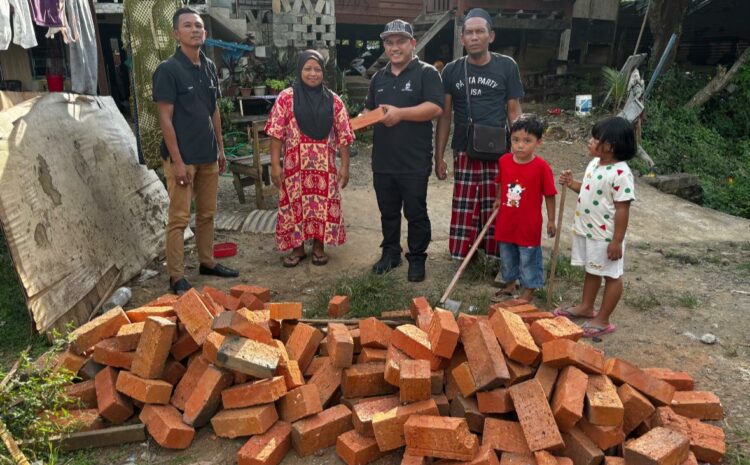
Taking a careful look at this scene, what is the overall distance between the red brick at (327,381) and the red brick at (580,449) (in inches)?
45.6

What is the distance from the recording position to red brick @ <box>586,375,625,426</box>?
→ 95.6 inches

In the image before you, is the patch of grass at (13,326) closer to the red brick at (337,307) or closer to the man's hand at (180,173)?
the man's hand at (180,173)

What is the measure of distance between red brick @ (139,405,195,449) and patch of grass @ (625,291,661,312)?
3335mm

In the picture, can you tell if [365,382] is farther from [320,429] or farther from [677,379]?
[677,379]

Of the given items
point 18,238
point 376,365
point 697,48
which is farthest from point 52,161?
point 697,48

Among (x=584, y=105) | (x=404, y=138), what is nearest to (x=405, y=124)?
(x=404, y=138)

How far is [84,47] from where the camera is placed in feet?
23.2

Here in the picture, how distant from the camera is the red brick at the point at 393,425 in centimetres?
250

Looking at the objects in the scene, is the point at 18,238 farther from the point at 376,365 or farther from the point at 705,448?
the point at 705,448

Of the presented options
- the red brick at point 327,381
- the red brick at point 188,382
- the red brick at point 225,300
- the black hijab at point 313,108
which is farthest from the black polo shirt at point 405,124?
the red brick at point 188,382

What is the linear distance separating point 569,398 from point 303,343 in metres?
1.40

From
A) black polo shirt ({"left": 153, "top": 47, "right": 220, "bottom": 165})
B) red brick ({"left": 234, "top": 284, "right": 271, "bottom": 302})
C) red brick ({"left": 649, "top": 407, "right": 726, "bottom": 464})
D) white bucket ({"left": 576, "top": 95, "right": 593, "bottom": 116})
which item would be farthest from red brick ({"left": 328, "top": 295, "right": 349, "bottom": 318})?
white bucket ({"left": 576, "top": 95, "right": 593, "bottom": 116})

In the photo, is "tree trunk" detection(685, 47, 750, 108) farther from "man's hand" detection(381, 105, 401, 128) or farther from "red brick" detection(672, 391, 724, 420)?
"red brick" detection(672, 391, 724, 420)

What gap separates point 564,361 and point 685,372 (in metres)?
1.16
